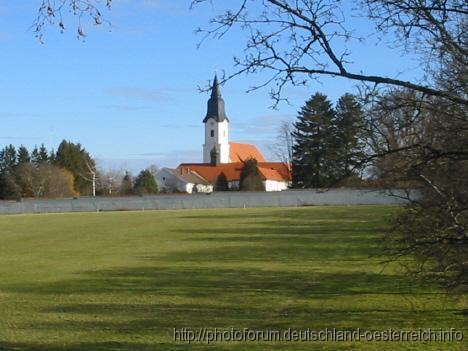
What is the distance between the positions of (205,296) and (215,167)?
120 meters

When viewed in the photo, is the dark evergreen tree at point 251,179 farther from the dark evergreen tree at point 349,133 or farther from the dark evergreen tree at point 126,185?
the dark evergreen tree at point 349,133

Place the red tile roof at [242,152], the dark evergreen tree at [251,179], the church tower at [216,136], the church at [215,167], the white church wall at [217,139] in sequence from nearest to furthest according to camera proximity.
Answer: the dark evergreen tree at [251,179]
the church at [215,167]
the church tower at [216,136]
the white church wall at [217,139]
the red tile roof at [242,152]

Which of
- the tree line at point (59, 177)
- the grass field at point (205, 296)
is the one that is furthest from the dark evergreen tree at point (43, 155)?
the grass field at point (205, 296)

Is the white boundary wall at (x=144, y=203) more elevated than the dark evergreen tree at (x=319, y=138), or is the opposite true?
the dark evergreen tree at (x=319, y=138)

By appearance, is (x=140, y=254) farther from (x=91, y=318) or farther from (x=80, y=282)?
(x=91, y=318)

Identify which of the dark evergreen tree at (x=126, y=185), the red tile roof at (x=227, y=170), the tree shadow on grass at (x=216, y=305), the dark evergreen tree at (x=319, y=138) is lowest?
the tree shadow on grass at (x=216, y=305)

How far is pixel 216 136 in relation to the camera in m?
142

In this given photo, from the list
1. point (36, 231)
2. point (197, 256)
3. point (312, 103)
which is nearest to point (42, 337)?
point (312, 103)

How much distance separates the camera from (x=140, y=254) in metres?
26.1

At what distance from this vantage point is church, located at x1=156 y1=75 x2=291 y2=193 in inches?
4791

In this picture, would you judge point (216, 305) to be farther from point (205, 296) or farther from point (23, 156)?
point (23, 156)

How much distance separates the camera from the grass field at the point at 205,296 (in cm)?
1057

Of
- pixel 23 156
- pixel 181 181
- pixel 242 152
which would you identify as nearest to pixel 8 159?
pixel 23 156

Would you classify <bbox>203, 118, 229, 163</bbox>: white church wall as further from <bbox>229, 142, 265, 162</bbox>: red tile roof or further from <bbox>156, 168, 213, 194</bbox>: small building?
<bbox>156, 168, 213, 194</bbox>: small building
